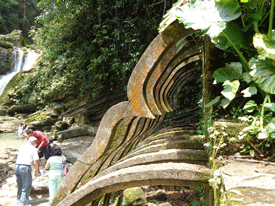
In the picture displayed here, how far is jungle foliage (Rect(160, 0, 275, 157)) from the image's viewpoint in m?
1.12

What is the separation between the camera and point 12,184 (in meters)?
5.47

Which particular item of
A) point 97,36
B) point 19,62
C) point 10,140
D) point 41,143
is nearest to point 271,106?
point 41,143

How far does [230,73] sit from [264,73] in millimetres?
194

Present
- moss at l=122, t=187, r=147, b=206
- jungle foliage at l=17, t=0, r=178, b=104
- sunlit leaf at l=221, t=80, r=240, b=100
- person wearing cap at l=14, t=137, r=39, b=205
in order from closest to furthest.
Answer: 1. sunlit leaf at l=221, t=80, r=240, b=100
2. moss at l=122, t=187, r=147, b=206
3. person wearing cap at l=14, t=137, r=39, b=205
4. jungle foliage at l=17, t=0, r=178, b=104

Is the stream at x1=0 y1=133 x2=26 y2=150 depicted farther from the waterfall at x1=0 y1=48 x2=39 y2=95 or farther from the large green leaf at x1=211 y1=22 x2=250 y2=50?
the large green leaf at x1=211 y1=22 x2=250 y2=50

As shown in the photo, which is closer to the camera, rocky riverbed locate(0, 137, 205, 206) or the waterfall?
rocky riverbed locate(0, 137, 205, 206)

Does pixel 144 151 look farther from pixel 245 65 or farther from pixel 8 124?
pixel 8 124

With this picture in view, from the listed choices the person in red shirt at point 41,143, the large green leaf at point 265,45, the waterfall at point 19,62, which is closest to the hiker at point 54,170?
the person in red shirt at point 41,143

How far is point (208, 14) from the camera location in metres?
1.17

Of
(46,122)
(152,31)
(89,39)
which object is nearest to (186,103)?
(152,31)

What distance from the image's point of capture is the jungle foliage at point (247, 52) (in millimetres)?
1115

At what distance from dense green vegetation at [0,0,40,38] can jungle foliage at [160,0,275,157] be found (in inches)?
983

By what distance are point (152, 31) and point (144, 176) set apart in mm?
6204

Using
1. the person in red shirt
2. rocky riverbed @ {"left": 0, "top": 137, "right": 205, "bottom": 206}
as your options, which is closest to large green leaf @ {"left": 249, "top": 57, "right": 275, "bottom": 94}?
rocky riverbed @ {"left": 0, "top": 137, "right": 205, "bottom": 206}
